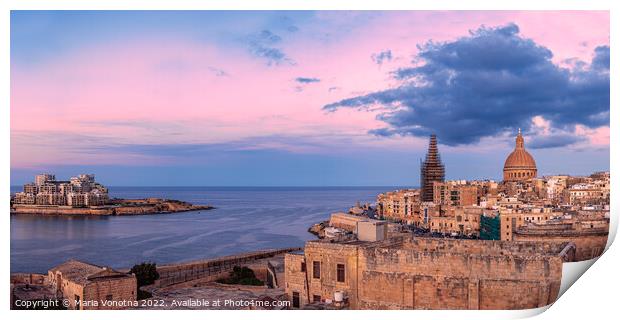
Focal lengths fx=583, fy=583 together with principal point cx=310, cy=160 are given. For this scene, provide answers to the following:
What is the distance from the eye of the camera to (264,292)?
9789mm

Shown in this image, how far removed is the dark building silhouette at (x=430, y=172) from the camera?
39.2 metres

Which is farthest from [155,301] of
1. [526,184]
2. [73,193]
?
[526,184]

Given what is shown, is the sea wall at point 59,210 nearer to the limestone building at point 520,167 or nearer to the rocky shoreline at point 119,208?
the rocky shoreline at point 119,208

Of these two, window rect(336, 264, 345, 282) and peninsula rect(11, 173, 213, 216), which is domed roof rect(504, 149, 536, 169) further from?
window rect(336, 264, 345, 282)

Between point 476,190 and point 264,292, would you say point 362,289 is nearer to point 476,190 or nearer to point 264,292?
point 264,292

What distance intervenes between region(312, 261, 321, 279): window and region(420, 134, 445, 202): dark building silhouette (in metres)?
31.6

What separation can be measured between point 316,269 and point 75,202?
Result: 24788 mm

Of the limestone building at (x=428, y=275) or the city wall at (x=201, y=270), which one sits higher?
the limestone building at (x=428, y=275)

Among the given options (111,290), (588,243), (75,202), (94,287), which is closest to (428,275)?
(588,243)

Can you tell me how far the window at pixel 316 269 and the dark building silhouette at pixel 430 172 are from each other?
1244 inches

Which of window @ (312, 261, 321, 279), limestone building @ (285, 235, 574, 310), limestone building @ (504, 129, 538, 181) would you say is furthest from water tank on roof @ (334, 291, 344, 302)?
limestone building @ (504, 129, 538, 181)

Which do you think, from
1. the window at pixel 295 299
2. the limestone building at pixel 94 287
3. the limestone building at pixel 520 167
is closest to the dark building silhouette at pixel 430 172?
the limestone building at pixel 520 167

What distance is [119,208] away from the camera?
42375 millimetres
